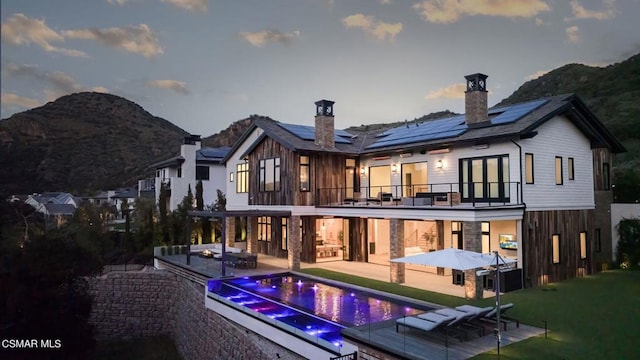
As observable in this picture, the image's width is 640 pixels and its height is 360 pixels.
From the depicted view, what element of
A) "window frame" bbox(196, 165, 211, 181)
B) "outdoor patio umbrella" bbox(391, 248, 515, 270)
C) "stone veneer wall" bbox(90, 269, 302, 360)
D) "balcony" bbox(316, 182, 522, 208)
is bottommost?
"stone veneer wall" bbox(90, 269, 302, 360)

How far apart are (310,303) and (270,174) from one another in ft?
33.8

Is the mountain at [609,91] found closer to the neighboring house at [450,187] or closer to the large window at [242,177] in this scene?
the neighboring house at [450,187]

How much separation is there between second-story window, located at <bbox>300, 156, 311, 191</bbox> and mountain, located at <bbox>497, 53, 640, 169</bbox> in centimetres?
2870

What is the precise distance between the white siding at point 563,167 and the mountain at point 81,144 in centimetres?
6168

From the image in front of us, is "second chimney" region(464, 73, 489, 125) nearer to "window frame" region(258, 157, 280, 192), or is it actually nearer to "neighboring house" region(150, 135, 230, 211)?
"window frame" region(258, 157, 280, 192)

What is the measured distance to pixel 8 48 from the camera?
2314cm

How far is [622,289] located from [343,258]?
1196 centimetres

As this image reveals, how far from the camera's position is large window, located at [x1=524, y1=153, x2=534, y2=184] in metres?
15.4

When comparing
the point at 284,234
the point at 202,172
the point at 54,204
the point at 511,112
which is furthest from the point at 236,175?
the point at 54,204

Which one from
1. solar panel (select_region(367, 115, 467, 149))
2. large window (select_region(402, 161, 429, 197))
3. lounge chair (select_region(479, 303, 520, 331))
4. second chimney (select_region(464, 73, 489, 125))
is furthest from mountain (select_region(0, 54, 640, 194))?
lounge chair (select_region(479, 303, 520, 331))

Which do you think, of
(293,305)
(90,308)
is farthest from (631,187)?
(90,308)

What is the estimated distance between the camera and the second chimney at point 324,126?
68.8ft

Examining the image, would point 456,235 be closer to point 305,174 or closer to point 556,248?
point 556,248

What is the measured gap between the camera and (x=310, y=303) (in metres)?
12.9
